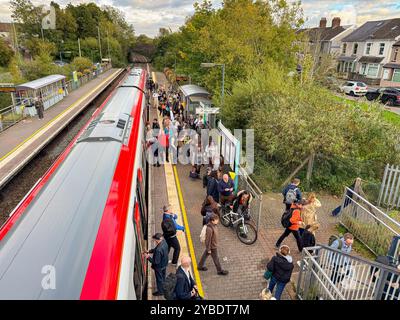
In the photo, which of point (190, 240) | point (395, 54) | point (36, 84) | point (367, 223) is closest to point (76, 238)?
point (190, 240)

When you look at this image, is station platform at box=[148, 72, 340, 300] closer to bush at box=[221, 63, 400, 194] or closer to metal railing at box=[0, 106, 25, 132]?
bush at box=[221, 63, 400, 194]

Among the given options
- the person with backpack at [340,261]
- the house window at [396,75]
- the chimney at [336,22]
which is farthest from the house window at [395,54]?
the person with backpack at [340,261]

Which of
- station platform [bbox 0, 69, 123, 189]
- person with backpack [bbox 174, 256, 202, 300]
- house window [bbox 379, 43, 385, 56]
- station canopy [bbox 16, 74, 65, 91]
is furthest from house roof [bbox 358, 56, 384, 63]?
person with backpack [bbox 174, 256, 202, 300]

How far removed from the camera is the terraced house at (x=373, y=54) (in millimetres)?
41200

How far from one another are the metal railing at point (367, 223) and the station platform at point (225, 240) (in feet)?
1.92

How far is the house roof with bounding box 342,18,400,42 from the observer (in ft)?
139

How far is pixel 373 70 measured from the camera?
44281mm

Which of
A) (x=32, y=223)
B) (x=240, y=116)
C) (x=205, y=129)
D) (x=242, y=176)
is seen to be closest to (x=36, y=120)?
(x=205, y=129)

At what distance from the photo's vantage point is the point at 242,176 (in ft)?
33.3

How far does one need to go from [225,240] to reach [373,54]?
1881 inches

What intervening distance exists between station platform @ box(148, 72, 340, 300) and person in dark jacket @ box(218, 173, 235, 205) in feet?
2.90

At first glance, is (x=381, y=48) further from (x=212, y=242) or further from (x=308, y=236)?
(x=212, y=242)

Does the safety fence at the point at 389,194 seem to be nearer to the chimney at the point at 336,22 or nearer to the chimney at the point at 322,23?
the chimney at the point at 336,22

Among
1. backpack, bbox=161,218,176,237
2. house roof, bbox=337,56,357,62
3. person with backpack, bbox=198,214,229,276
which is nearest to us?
person with backpack, bbox=198,214,229,276
